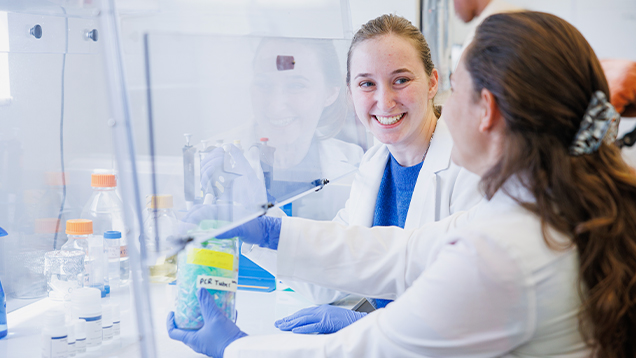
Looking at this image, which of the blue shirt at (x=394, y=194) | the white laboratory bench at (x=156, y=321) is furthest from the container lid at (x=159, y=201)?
the blue shirt at (x=394, y=194)

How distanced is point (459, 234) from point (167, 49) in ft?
1.73

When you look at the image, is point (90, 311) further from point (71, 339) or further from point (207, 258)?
point (207, 258)

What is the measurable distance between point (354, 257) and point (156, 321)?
46 centimetres

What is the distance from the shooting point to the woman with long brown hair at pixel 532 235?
0.73 meters

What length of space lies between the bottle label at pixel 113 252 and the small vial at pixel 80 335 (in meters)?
0.30

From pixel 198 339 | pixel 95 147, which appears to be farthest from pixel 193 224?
pixel 95 147

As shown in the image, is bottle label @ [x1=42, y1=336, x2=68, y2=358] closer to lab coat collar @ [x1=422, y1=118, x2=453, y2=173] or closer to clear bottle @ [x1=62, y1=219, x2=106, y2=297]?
clear bottle @ [x1=62, y1=219, x2=106, y2=297]

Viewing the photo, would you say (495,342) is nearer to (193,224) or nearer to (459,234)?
(459,234)

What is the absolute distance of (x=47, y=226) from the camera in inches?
59.7

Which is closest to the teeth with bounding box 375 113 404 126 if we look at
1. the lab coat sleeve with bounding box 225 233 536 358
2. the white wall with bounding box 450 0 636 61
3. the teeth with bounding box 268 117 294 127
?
the teeth with bounding box 268 117 294 127

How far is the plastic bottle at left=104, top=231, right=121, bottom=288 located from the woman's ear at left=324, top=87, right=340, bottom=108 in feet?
2.12

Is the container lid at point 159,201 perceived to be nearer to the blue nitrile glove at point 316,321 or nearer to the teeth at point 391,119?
the blue nitrile glove at point 316,321

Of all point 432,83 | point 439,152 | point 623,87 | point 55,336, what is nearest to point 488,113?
point 623,87

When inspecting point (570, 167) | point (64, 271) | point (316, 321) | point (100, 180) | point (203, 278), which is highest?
point (570, 167)
